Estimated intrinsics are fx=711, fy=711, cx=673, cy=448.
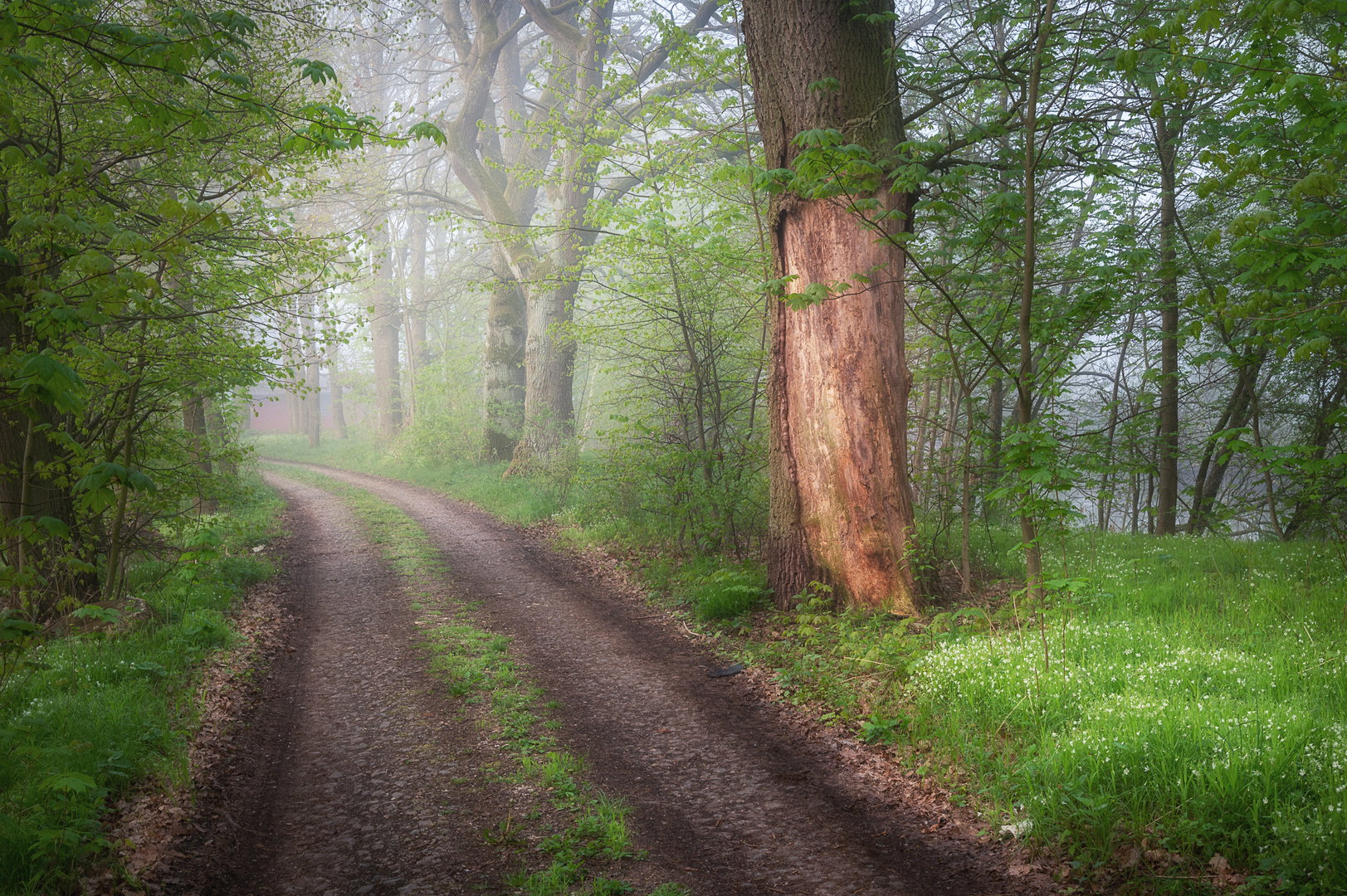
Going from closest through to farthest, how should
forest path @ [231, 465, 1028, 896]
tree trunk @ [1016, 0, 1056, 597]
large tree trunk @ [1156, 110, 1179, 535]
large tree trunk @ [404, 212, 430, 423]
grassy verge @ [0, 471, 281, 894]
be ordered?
grassy verge @ [0, 471, 281, 894], forest path @ [231, 465, 1028, 896], tree trunk @ [1016, 0, 1056, 597], large tree trunk @ [1156, 110, 1179, 535], large tree trunk @ [404, 212, 430, 423]

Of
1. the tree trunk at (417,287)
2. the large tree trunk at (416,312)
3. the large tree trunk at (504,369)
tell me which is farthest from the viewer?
the tree trunk at (417,287)

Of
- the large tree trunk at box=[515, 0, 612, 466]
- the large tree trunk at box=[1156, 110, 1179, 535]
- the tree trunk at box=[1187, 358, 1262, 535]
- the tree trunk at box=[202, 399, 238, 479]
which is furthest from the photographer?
the large tree trunk at box=[515, 0, 612, 466]

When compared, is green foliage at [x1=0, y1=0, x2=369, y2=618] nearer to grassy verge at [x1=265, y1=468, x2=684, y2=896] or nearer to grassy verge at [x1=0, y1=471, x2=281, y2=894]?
grassy verge at [x1=0, y1=471, x2=281, y2=894]

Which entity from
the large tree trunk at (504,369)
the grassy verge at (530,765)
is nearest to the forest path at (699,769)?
the grassy verge at (530,765)

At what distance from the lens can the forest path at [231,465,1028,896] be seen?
140 inches

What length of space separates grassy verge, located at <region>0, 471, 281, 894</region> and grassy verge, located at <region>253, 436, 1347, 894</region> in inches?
173

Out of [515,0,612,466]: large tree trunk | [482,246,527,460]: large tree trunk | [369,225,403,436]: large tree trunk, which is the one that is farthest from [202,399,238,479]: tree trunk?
[369,225,403,436]: large tree trunk

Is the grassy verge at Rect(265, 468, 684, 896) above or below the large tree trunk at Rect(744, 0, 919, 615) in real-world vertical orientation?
below

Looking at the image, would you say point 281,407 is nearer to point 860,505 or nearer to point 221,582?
point 221,582

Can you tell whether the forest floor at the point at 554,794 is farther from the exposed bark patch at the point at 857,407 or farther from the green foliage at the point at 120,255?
the green foliage at the point at 120,255

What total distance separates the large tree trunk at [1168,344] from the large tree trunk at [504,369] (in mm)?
13502

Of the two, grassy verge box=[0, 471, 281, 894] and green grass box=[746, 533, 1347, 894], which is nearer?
green grass box=[746, 533, 1347, 894]

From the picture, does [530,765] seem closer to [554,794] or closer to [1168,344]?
[554,794]

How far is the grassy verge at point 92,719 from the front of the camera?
3.40 metres
